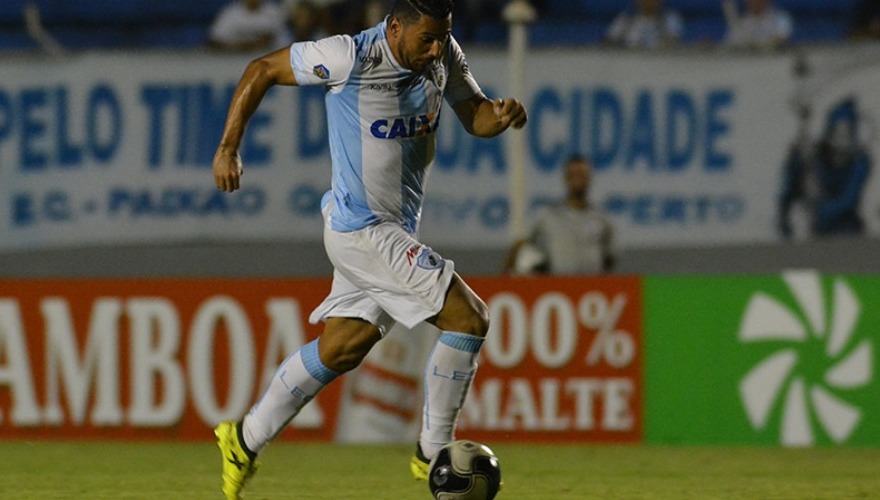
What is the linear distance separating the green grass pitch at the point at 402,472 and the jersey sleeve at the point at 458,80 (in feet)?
5.52

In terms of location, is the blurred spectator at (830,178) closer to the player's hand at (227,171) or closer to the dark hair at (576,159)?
the dark hair at (576,159)

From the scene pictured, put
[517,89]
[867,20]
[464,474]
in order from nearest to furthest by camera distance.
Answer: [464,474]
[517,89]
[867,20]

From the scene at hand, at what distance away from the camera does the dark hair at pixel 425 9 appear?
6.17 metres

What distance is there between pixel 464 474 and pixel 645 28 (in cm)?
730

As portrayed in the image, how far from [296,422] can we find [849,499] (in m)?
4.10

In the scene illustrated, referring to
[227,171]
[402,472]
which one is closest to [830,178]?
[402,472]

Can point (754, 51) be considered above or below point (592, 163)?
above

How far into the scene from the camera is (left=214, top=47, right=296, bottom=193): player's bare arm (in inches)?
242

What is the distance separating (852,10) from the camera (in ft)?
44.7

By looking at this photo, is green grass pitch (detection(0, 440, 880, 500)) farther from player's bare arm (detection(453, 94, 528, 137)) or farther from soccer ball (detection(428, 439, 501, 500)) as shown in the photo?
player's bare arm (detection(453, 94, 528, 137))

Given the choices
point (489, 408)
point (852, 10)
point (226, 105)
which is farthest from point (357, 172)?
point (852, 10)

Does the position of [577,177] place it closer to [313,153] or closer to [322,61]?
[313,153]

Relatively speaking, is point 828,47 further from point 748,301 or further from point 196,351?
point 196,351

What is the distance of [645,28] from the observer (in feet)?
42.6
